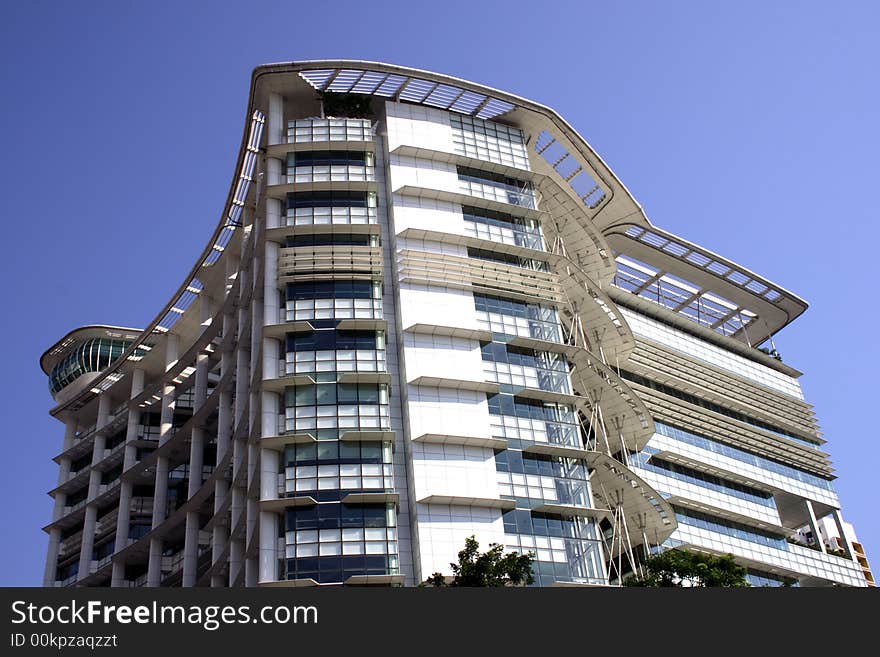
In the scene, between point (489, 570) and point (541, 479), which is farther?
point (541, 479)

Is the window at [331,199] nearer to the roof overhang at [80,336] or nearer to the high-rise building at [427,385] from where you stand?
the high-rise building at [427,385]

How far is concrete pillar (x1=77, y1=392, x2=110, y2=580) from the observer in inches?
3125

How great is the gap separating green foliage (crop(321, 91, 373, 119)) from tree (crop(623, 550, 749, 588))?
113 feet

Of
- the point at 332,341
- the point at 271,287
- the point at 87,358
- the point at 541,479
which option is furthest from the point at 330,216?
the point at 87,358

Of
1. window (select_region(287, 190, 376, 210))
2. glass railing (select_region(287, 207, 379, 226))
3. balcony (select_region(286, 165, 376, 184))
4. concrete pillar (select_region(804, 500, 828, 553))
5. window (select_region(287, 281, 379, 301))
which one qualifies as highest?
balcony (select_region(286, 165, 376, 184))

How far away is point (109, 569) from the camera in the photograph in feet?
255

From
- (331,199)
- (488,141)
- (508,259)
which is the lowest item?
(508,259)

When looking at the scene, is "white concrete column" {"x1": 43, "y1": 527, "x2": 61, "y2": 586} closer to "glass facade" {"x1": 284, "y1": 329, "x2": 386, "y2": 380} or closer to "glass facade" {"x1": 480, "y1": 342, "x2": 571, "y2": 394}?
"glass facade" {"x1": 284, "y1": 329, "x2": 386, "y2": 380}

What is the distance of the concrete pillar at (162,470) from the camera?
2844 inches

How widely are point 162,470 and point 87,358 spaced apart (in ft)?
61.0

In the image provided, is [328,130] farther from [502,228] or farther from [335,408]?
[335,408]

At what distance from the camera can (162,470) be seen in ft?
250

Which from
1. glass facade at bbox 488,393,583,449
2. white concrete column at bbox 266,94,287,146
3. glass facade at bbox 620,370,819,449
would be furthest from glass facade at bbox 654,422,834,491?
white concrete column at bbox 266,94,287,146

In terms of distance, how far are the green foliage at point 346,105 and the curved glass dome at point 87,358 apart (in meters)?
37.5
